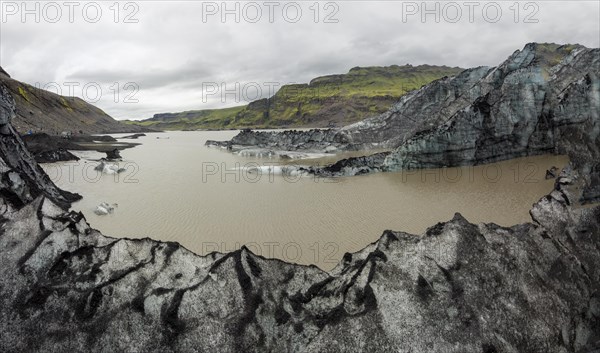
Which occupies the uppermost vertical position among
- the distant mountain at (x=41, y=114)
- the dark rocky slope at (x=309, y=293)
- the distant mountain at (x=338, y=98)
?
the distant mountain at (x=338, y=98)

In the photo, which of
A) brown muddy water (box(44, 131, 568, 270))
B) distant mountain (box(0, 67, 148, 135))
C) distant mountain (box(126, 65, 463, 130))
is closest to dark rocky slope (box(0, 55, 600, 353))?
brown muddy water (box(44, 131, 568, 270))

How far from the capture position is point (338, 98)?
14288 centimetres

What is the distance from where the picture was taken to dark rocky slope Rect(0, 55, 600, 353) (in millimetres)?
5996

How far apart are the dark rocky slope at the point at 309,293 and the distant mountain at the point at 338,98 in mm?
114324

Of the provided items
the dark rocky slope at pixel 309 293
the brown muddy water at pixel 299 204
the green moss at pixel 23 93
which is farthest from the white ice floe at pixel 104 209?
the green moss at pixel 23 93

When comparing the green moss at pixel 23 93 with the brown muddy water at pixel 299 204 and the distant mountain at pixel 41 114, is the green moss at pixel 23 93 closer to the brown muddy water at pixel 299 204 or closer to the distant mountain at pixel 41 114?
the distant mountain at pixel 41 114

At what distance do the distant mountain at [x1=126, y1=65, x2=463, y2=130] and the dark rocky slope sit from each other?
114 m

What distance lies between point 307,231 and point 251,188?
9241mm

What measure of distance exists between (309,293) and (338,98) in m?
141

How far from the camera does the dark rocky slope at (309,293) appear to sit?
5996mm

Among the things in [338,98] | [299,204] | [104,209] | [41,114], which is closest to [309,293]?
[299,204]

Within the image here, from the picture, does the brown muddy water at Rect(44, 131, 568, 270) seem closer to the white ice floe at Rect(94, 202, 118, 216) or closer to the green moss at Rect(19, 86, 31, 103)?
the white ice floe at Rect(94, 202, 118, 216)

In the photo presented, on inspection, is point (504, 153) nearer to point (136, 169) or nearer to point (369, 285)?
point (369, 285)

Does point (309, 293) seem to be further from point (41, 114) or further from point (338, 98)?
point (338, 98)
